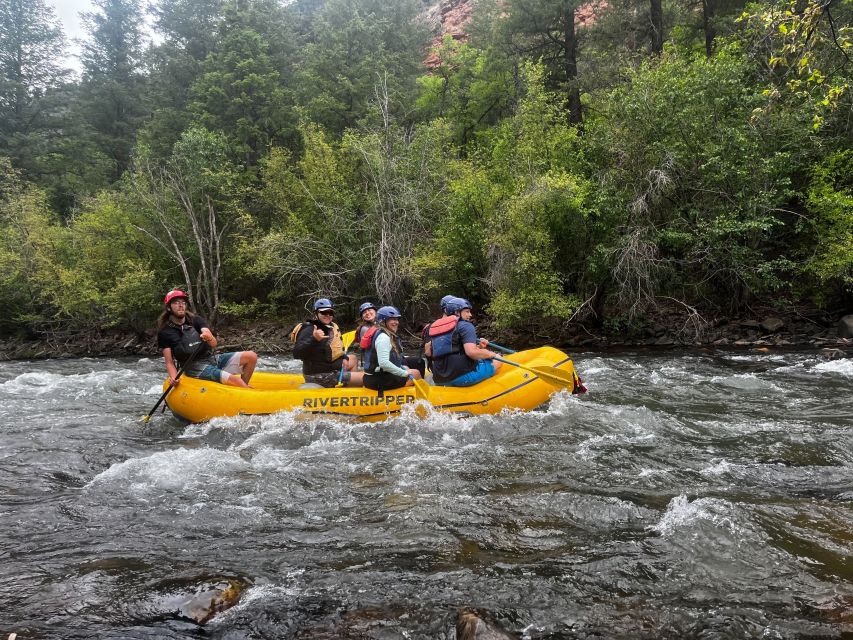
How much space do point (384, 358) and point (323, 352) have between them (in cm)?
125

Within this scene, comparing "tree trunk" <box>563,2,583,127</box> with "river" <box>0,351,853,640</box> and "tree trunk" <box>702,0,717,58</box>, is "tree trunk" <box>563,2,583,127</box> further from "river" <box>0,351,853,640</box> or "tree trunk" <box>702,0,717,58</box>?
"river" <box>0,351,853,640</box>

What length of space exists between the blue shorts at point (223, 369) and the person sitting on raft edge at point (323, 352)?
97 centimetres

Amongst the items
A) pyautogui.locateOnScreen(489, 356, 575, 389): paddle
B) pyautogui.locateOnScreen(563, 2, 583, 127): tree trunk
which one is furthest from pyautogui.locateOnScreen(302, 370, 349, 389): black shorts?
pyautogui.locateOnScreen(563, 2, 583, 127): tree trunk

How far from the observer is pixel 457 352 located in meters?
7.21

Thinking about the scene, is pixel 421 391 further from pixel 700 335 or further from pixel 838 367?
pixel 700 335

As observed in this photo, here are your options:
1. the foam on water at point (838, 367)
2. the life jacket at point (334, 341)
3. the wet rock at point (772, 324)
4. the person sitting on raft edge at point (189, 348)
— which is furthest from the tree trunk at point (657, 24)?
the person sitting on raft edge at point (189, 348)

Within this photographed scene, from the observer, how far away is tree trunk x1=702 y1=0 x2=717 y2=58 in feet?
58.7

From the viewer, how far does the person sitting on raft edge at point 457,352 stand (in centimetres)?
714

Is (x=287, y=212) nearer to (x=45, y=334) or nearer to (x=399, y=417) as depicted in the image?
(x=45, y=334)

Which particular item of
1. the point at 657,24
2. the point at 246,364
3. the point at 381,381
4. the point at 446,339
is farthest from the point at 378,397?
the point at 657,24

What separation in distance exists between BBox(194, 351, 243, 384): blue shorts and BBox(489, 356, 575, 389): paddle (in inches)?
151

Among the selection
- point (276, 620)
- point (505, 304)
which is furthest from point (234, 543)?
point (505, 304)

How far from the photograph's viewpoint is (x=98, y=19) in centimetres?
3481

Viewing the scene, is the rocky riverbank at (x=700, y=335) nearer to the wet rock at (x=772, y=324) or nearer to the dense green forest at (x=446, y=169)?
the wet rock at (x=772, y=324)
